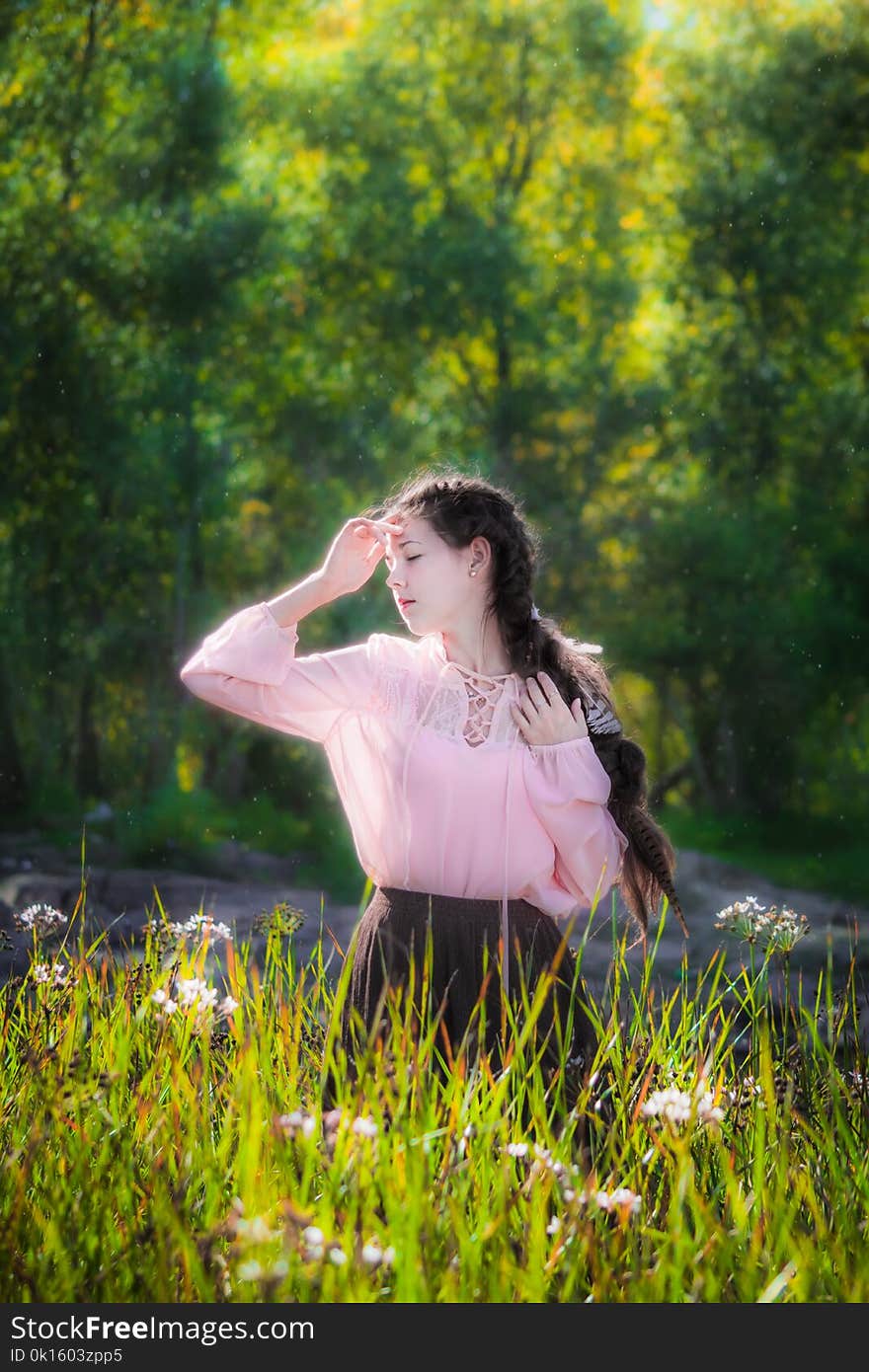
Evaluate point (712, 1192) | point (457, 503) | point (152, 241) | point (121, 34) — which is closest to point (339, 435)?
point (152, 241)

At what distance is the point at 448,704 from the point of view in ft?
7.01

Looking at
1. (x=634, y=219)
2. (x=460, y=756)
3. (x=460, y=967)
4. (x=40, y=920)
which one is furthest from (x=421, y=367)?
(x=460, y=967)

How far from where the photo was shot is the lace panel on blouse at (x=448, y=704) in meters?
2.12

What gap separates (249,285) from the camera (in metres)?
7.95

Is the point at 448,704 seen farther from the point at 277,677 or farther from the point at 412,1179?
the point at 412,1179

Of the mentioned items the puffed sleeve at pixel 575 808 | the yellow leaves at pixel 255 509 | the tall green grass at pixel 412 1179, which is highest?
the yellow leaves at pixel 255 509

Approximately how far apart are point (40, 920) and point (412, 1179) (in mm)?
1331

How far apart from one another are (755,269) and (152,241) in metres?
3.69

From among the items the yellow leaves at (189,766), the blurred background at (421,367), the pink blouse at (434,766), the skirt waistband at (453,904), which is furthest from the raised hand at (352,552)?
the yellow leaves at (189,766)

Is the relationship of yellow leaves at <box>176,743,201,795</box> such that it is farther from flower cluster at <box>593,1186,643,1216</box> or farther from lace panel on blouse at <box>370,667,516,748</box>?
flower cluster at <box>593,1186,643,1216</box>

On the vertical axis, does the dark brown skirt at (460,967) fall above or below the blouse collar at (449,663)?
below

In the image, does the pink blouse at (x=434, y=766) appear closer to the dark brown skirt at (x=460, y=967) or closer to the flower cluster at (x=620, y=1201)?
the dark brown skirt at (x=460, y=967)

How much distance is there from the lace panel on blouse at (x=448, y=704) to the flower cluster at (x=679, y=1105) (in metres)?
0.60
